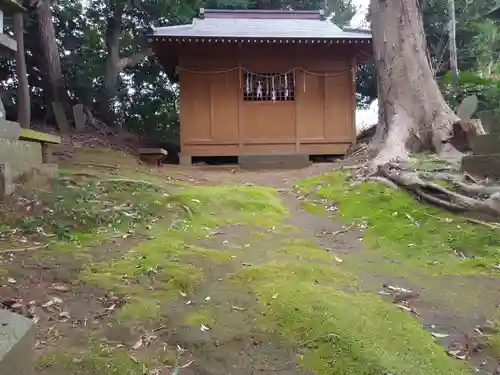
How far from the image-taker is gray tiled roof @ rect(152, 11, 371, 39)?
11812 millimetres

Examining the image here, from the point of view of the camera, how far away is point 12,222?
4.49 meters

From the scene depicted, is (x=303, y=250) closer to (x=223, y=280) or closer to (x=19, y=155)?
(x=223, y=280)

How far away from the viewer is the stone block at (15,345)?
1.63 m

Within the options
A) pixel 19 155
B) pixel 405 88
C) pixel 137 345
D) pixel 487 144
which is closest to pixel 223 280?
pixel 137 345

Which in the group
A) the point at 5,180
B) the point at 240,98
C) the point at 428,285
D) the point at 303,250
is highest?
the point at 240,98

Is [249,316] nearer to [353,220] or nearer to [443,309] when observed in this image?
[443,309]

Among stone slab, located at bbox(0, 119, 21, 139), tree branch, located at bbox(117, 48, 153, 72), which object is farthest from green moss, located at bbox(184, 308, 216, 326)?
tree branch, located at bbox(117, 48, 153, 72)

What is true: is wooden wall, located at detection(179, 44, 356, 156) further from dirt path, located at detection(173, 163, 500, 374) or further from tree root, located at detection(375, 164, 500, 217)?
dirt path, located at detection(173, 163, 500, 374)

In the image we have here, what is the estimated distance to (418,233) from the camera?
476 cm

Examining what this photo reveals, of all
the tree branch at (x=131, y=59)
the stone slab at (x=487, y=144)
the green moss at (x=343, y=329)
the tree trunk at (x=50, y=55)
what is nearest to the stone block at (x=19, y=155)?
the green moss at (x=343, y=329)

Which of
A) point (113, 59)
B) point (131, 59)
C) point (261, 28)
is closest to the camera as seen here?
point (261, 28)

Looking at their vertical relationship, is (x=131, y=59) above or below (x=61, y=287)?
above

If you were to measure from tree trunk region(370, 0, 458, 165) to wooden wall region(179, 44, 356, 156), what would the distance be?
3.45m

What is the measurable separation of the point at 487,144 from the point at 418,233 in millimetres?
1934
